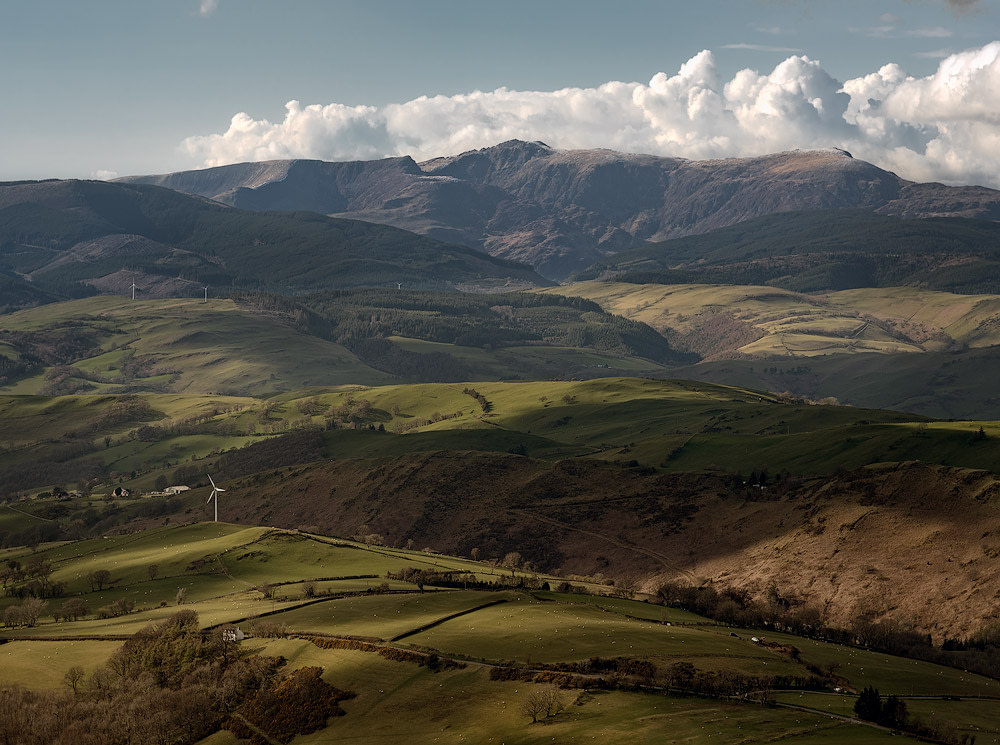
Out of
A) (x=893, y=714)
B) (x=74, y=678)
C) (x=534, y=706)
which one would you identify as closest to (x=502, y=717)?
(x=534, y=706)

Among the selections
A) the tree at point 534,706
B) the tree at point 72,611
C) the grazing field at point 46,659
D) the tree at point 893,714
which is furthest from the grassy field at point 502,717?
the tree at point 72,611

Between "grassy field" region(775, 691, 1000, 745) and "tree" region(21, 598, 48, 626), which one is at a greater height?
"grassy field" region(775, 691, 1000, 745)

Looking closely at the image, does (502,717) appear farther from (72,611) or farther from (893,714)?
(72,611)

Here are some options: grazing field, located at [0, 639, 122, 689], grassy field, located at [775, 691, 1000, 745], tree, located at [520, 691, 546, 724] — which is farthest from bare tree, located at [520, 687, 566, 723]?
grazing field, located at [0, 639, 122, 689]

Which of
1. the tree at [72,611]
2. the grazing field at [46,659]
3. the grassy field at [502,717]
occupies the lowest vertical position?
the tree at [72,611]

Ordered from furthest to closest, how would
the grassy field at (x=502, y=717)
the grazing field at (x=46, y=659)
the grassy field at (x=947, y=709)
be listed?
the grazing field at (x=46, y=659)
the grassy field at (x=947, y=709)
the grassy field at (x=502, y=717)

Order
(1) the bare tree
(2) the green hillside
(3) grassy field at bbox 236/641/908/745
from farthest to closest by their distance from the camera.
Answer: (1) the bare tree
(2) the green hillside
(3) grassy field at bbox 236/641/908/745

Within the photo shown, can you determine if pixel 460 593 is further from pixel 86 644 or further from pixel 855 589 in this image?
pixel 855 589

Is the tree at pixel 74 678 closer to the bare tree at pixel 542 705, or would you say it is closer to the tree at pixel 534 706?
the tree at pixel 534 706

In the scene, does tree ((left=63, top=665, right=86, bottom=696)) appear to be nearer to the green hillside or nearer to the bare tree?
the green hillside

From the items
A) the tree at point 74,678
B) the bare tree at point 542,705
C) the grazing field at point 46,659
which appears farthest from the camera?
the grazing field at point 46,659
